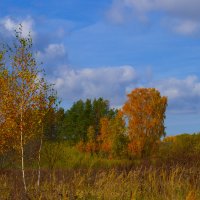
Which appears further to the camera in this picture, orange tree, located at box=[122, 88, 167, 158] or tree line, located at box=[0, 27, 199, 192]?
orange tree, located at box=[122, 88, 167, 158]

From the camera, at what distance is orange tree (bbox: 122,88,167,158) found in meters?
34.0

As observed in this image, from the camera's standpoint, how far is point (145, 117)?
34.2 m

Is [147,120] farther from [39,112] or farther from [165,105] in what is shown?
[39,112]

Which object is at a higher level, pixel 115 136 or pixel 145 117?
pixel 145 117

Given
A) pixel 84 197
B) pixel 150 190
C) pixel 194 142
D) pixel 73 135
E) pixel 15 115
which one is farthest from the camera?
pixel 73 135

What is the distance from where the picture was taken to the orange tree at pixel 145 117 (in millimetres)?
33969

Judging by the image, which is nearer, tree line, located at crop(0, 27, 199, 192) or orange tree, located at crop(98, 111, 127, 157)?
tree line, located at crop(0, 27, 199, 192)

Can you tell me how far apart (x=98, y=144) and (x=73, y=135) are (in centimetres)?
531

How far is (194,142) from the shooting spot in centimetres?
3381

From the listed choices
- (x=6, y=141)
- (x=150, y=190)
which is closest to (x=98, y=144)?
(x=6, y=141)

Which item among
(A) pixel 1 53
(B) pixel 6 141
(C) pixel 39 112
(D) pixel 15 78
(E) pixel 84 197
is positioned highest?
(A) pixel 1 53

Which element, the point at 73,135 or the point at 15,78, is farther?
the point at 73,135

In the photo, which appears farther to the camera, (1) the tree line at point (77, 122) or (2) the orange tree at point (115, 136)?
(2) the orange tree at point (115, 136)

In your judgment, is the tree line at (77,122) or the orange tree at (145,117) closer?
the tree line at (77,122)
